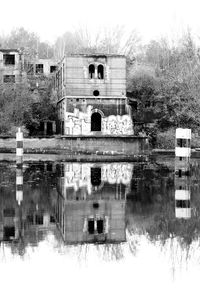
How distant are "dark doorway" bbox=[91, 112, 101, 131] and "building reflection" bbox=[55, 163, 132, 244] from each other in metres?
33.4

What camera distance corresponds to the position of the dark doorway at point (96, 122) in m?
47.8

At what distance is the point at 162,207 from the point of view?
955cm

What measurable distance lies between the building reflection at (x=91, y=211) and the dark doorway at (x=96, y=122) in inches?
1315

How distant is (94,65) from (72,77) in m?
1.92

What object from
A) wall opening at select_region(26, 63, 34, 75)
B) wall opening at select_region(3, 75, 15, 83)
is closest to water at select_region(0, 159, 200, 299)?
wall opening at select_region(3, 75, 15, 83)

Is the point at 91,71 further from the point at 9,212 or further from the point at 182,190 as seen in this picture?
the point at 9,212

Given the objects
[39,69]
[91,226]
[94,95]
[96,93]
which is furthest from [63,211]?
[39,69]

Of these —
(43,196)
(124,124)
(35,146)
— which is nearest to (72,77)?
(124,124)

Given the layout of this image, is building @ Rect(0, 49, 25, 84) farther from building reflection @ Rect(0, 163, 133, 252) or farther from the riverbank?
building reflection @ Rect(0, 163, 133, 252)

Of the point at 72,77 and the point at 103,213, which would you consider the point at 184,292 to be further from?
the point at 72,77

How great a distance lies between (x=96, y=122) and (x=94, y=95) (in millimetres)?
2818

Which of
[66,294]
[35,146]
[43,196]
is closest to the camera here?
[66,294]

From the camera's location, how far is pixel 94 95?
153 ft

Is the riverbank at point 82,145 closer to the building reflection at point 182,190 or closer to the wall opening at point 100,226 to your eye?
the building reflection at point 182,190
